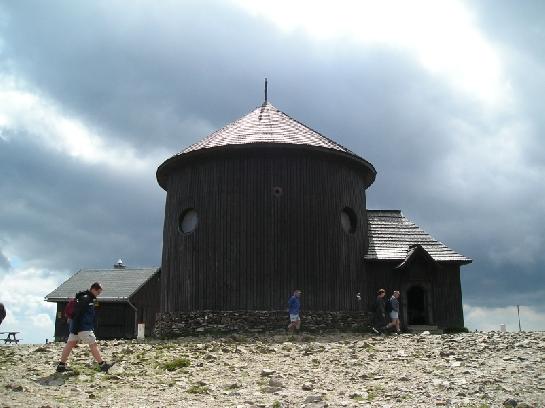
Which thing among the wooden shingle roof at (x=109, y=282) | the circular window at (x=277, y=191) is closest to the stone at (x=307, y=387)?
the circular window at (x=277, y=191)

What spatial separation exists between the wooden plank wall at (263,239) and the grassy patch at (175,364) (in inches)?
236

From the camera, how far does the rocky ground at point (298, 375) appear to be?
367 inches

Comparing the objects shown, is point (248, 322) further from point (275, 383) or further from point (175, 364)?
point (275, 383)

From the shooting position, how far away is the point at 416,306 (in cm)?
2219

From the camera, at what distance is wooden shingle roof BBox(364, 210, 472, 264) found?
69.5 feet

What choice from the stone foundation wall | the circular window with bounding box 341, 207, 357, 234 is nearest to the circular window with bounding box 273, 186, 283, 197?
the circular window with bounding box 341, 207, 357, 234

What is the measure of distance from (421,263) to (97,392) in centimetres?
1394

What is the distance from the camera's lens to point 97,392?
9.89 meters

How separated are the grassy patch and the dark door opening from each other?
11382 mm

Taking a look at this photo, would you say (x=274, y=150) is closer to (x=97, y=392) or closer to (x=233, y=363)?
(x=233, y=363)

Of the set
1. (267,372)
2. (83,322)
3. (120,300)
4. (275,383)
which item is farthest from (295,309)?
(120,300)

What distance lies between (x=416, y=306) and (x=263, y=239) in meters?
7.13

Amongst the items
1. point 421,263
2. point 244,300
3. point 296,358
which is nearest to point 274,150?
point 244,300

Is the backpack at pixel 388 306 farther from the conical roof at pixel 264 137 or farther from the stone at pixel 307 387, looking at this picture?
the stone at pixel 307 387
